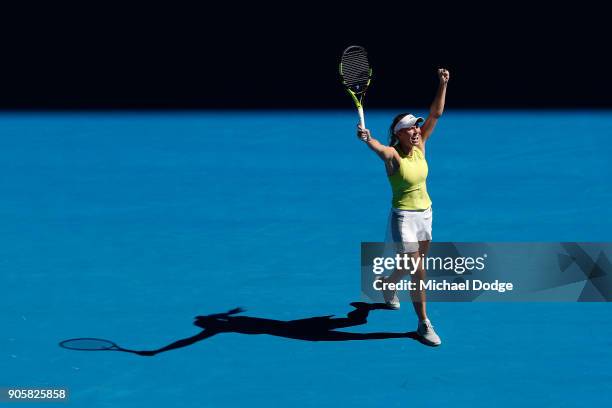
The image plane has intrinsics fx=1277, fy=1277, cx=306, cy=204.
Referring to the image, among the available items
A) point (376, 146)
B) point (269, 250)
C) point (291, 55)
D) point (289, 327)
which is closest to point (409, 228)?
point (376, 146)

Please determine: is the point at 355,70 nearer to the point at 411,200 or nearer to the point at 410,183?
the point at 410,183

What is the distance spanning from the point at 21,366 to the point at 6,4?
13599 millimetres

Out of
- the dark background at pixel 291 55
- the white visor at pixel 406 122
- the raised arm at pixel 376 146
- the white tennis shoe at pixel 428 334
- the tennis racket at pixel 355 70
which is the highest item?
the dark background at pixel 291 55

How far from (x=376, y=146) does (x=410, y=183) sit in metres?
0.47

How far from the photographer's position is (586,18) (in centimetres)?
2081

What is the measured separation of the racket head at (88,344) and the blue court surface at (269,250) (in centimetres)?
11

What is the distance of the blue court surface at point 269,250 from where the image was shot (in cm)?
973

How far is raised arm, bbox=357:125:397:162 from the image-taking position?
986 centimetres

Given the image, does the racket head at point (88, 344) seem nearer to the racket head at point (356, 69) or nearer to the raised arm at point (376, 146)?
the raised arm at point (376, 146)

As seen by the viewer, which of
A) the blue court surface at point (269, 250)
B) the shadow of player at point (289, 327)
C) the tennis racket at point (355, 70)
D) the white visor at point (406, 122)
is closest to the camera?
the blue court surface at point (269, 250)

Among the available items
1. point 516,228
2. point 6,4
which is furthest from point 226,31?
point 516,228

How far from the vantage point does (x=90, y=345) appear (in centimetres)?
1036

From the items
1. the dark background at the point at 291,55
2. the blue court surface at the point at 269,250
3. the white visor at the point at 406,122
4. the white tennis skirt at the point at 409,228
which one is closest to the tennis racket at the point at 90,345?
the blue court surface at the point at 269,250

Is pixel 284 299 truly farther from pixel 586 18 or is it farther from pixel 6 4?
pixel 6 4
